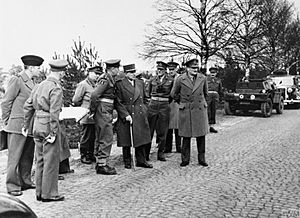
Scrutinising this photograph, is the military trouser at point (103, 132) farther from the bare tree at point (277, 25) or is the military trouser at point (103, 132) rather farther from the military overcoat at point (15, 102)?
the bare tree at point (277, 25)

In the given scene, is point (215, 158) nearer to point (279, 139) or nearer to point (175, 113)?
point (175, 113)

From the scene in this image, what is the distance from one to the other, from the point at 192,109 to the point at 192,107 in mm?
38

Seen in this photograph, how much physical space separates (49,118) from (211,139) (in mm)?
6885

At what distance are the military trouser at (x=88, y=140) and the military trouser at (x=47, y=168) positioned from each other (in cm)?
262

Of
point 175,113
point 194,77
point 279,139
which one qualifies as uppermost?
point 194,77

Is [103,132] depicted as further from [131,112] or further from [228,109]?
[228,109]

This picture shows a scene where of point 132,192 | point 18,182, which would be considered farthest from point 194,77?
point 18,182

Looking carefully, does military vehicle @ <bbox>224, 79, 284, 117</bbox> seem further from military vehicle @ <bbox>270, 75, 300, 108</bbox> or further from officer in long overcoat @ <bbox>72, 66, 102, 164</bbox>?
officer in long overcoat @ <bbox>72, 66, 102, 164</bbox>

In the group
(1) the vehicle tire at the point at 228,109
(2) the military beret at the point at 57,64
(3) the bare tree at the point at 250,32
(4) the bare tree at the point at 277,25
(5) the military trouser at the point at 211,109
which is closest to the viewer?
(2) the military beret at the point at 57,64

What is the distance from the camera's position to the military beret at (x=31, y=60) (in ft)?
21.5

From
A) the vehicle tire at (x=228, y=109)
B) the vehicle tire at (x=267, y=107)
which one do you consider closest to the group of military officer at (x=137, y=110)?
the vehicle tire at (x=267, y=107)

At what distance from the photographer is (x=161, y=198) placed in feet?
20.3

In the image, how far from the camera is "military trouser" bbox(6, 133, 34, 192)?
650cm

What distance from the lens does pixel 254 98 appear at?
19.4 meters
